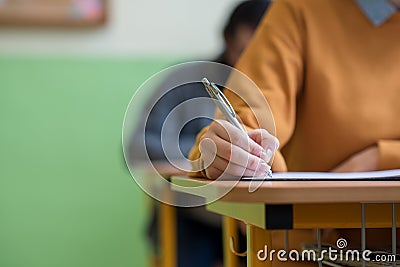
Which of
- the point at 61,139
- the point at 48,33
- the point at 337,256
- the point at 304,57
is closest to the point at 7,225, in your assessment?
the point at 61,139

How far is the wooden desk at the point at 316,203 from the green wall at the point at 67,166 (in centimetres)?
239

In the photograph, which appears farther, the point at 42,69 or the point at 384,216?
the point at 42,69

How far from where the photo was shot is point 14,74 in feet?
9.91

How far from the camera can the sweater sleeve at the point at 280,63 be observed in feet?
3.77

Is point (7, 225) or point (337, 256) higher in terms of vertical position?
point (337, 256)

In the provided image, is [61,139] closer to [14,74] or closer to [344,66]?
[14,74]

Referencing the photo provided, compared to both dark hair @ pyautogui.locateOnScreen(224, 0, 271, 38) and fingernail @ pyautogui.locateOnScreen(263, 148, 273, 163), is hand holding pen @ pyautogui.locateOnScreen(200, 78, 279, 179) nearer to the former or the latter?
fingernail @ pyautogui.locateOnScreen(263, 148, 273, 163)

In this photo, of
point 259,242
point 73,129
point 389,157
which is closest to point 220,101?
point 259,242

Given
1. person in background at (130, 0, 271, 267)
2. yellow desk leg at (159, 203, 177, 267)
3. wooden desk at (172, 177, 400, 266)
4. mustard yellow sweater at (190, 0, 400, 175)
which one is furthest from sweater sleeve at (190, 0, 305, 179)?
yellow desk leg at (159, 203, 177, 267)

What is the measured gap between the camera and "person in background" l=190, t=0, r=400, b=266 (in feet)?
3.81

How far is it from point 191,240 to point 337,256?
1.97 metres

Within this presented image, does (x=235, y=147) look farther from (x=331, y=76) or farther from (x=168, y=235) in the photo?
(x=168, y=235)

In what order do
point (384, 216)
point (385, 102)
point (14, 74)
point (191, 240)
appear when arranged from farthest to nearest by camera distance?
point (14, 74) → point (191, 240) → point (385, 102) → point (384, 216)

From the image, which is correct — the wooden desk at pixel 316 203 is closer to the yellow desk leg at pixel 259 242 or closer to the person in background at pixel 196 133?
the yellow desk leg at pixel 259 242
